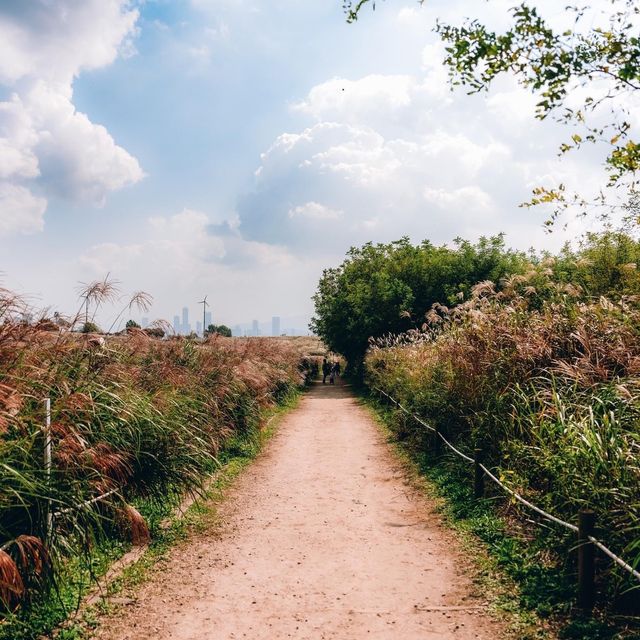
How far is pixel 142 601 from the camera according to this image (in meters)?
4.92

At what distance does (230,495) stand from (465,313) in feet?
17.5

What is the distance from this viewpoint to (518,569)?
5.36 metres

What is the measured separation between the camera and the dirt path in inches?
178

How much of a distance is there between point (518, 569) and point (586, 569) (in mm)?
1068

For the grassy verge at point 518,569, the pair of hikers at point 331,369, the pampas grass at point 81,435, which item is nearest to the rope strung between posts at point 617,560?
the grassy verge at point 518,569

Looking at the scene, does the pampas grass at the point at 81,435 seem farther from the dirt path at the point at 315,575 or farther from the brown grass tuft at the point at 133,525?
the dirt path at the point at 315,575

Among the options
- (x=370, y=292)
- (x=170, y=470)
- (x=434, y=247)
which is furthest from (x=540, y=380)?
→ (x=434, y=247)

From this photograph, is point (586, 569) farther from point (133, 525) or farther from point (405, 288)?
point (405, 288)

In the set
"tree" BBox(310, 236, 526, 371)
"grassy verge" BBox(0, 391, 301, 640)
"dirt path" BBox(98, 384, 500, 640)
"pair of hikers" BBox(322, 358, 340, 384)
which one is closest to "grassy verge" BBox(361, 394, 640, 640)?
"dirt path" BBox(98, 384, 500, 640)

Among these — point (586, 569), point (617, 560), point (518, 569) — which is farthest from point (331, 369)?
point (617, 560)

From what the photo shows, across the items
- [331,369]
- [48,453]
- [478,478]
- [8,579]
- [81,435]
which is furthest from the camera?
[331,369]

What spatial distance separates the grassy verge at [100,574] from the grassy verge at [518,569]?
3351 millimetres

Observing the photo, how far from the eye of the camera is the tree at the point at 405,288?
30.2 metres

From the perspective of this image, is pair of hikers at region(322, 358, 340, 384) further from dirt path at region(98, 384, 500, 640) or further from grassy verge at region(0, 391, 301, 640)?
grassy verge at region(0, 391, 301, 640)
